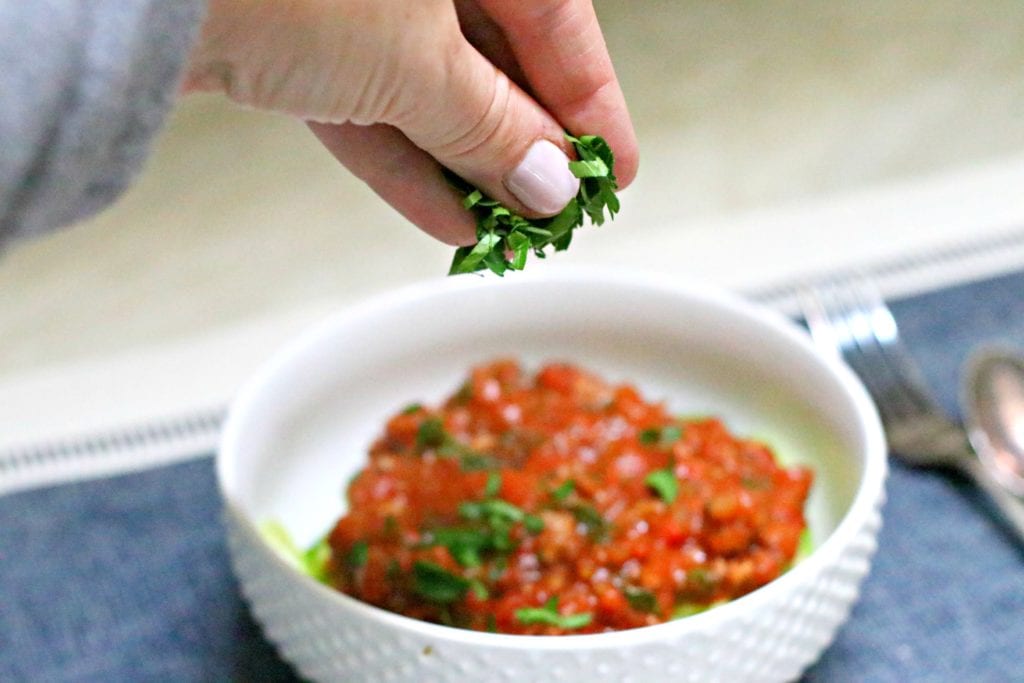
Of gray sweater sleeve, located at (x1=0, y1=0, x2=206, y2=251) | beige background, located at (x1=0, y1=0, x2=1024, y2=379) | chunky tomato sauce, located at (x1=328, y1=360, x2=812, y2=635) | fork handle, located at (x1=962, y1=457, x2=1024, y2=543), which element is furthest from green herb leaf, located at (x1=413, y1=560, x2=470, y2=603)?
beige background, located at (x1=0, y1=0, x2=1024, y2=379)

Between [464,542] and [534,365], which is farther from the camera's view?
[534,365]

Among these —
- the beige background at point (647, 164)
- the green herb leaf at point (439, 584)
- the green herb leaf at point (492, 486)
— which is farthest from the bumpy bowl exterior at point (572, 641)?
the beige background at point (647, 164)

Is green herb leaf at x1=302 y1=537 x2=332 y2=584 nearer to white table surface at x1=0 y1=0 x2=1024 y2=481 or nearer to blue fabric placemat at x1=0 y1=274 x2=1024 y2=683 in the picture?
blue fabric placemat at x1=0 y1=274 x2=1024 y2=683

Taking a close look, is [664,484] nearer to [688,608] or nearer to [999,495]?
[688,608]

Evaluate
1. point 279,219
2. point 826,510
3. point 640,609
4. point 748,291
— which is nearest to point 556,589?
point 640,609

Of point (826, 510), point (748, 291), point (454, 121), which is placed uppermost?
point (454, 121)

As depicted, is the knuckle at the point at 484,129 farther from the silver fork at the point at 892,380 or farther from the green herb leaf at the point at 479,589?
the silver fork at the point at 892,380

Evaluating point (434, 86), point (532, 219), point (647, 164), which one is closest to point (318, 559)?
point (532, 219)

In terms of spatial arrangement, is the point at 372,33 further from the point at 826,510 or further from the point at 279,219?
the point at 279,219
